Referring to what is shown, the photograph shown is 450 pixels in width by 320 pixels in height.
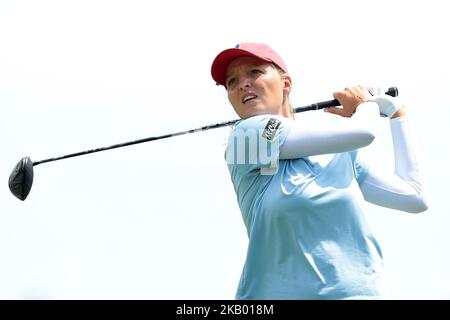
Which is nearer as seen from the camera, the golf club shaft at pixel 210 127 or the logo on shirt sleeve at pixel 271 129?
the logo on shirt sleeve at pixel 271 129

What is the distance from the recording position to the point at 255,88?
14.4ft

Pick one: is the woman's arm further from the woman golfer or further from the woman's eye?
the woman's eye

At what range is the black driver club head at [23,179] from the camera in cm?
612

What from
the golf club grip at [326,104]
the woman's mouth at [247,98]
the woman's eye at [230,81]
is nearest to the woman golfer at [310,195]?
the woman's mouth at [247,98]

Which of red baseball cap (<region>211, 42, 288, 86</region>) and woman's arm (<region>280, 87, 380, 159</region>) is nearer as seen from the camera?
woman's arm (<region>280, 87, 380, 159</region>)

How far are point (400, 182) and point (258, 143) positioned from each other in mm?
898

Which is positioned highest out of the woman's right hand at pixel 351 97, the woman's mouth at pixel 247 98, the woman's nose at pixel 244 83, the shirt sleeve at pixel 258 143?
the woman's nose at pixel 244 83

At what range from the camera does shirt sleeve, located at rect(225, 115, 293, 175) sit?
3998 millimetres

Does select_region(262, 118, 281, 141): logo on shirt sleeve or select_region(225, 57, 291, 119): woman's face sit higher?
select_region(225, 57, 291, 119): woman's face

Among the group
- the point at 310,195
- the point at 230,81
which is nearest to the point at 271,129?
the point at 310,195

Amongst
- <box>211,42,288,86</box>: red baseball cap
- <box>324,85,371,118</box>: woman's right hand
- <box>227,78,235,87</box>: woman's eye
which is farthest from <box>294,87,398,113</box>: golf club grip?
<box>227,78,235,87</box>: woman's eye

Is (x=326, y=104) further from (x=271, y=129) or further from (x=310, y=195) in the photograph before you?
(x=310, y=195)

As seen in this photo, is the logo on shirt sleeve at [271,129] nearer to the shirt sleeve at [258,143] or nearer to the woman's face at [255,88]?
the shirt sleeve at [258,143]
